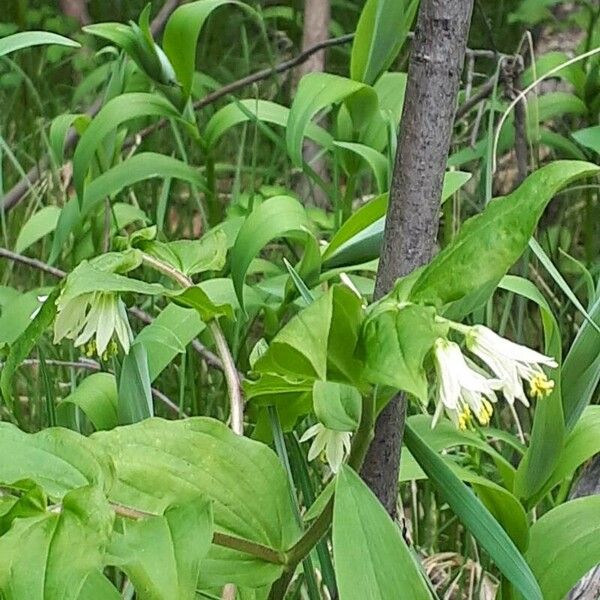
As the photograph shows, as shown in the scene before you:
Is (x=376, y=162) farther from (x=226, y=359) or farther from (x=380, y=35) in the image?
(x=226, y=359)

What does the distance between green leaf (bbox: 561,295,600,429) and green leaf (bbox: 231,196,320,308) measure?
0.80 feet

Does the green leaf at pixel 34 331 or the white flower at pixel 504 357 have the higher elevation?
the white flower at pixel 504 357

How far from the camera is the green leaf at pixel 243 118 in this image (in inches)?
48.3

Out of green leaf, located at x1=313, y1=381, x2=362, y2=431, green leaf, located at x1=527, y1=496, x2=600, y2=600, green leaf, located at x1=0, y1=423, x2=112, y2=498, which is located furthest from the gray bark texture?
green leaf, located at x1=0, y1=423, x2=112, y2=498

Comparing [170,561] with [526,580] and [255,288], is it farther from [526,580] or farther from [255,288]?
[255,288]

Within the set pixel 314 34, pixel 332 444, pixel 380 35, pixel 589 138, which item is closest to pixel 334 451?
pixel 332 444

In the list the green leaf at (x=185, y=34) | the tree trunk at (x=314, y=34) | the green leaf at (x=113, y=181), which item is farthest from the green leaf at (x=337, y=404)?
the tree trunk at (x=314, y=34)

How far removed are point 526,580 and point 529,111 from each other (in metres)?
0.97

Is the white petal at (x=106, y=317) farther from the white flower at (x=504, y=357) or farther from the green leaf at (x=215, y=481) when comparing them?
the white flower at (x=504, y=357)

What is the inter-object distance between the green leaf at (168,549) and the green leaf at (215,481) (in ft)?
0.21

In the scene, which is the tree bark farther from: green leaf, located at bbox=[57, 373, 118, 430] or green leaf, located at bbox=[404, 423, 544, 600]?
green leaf, located at bbox=[57, 373, 118, 430]

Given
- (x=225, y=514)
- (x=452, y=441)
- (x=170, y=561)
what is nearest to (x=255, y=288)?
(x=452, y=441)

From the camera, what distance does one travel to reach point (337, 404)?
556 mm

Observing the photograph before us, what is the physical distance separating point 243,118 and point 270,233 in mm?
358
